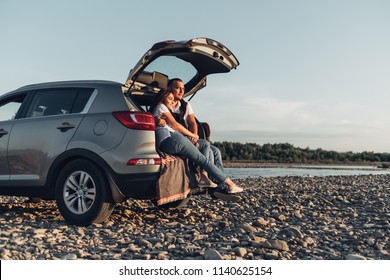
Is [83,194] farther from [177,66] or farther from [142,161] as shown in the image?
[177,66]

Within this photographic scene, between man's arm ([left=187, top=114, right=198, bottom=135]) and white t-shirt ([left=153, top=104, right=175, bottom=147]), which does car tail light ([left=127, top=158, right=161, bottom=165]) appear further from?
man's arm ([left=187, top=114, right=198, bottom=135])

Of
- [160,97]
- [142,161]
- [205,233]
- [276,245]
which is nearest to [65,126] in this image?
[142,161]

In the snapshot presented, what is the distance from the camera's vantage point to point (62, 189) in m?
6.43

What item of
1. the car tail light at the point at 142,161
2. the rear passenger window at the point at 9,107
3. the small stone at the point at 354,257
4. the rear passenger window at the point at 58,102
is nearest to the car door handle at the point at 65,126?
the rear passenger window at the point at 58,102

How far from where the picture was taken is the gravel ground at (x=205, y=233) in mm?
4961

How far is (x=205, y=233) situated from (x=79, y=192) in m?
1.86

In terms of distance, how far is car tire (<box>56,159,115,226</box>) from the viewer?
6.15 meters

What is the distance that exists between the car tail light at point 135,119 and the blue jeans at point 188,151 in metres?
0.44

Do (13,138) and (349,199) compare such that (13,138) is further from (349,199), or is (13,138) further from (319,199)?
(349,199)

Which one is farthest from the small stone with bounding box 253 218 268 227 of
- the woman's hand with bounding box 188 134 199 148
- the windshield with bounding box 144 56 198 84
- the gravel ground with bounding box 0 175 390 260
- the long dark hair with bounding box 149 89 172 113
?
the windshield with bounding box 144 56 198 84

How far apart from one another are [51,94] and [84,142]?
1.35 m

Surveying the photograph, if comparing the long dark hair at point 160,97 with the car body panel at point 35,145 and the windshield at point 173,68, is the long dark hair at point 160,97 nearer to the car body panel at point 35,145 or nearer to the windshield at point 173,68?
the windshield at point 173,68

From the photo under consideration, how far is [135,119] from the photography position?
19.8 ft
